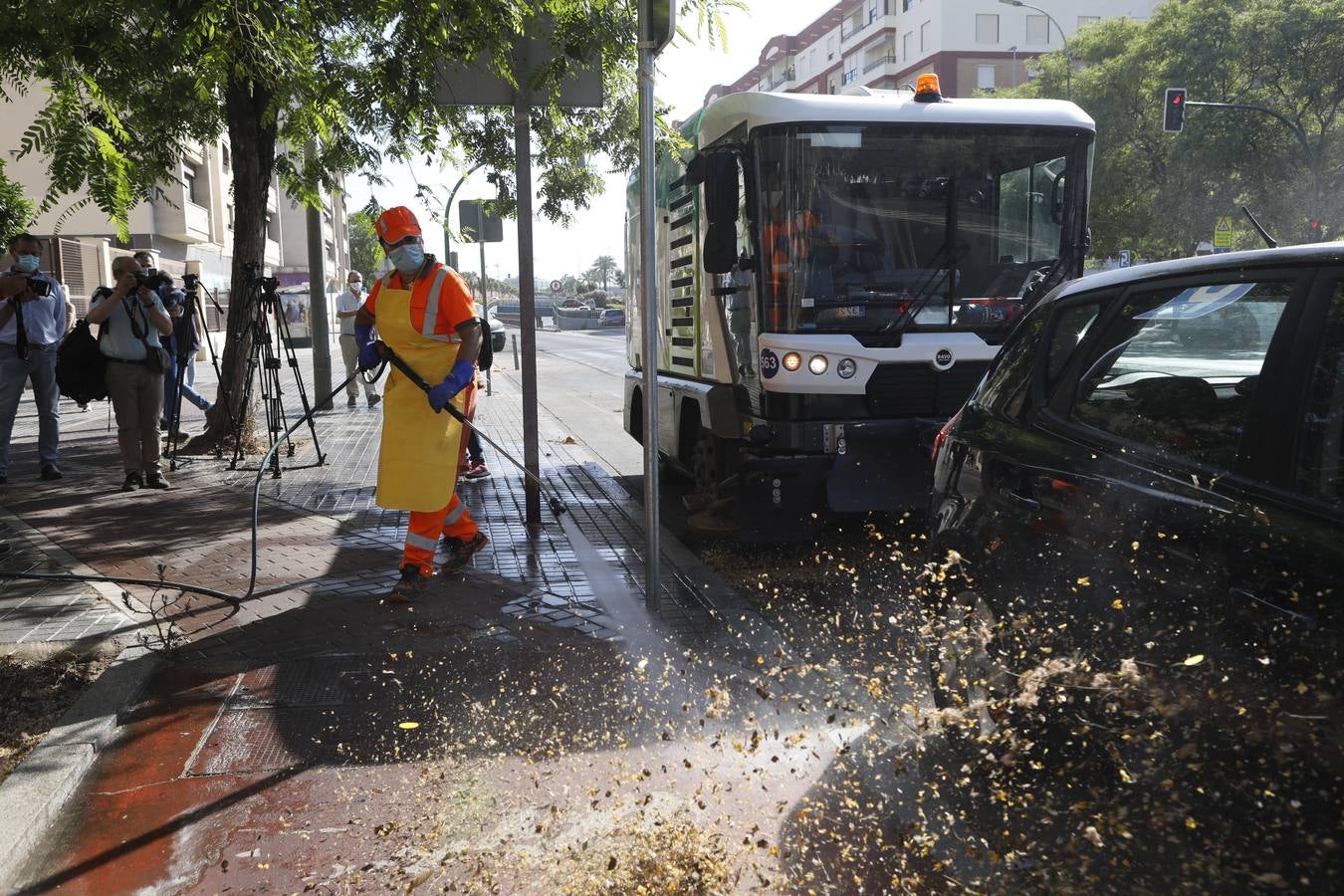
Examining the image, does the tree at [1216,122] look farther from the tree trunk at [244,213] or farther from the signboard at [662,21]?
the signboard at [662,21]

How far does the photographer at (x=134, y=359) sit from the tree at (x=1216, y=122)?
1124 inches

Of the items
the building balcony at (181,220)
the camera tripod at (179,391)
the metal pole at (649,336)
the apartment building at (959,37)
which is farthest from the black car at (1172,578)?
the apartment building at (959,37)

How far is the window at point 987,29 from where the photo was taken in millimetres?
61469

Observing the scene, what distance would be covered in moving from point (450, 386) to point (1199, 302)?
Answer: 3869mm

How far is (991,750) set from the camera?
126 inches

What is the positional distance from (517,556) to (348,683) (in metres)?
2.33

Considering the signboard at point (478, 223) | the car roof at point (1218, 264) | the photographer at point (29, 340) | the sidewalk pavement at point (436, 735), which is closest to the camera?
the car roof at point (1218, 264)

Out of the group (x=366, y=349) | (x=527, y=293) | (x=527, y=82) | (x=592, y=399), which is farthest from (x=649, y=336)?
(x=592, y=399)

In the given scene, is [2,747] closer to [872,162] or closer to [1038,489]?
[1038,489]

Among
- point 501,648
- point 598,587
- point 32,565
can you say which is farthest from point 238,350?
point 501,648

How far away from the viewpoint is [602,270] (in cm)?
15438

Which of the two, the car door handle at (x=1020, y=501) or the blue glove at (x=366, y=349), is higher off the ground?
the blue glove at (x=366, y=349)

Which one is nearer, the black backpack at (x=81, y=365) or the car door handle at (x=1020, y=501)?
the car door handle at (x=1020, y=501)

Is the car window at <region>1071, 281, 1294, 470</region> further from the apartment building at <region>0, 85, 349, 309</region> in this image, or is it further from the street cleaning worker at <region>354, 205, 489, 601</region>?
the apartment building at <region>0, 85, 349, 309</region>
